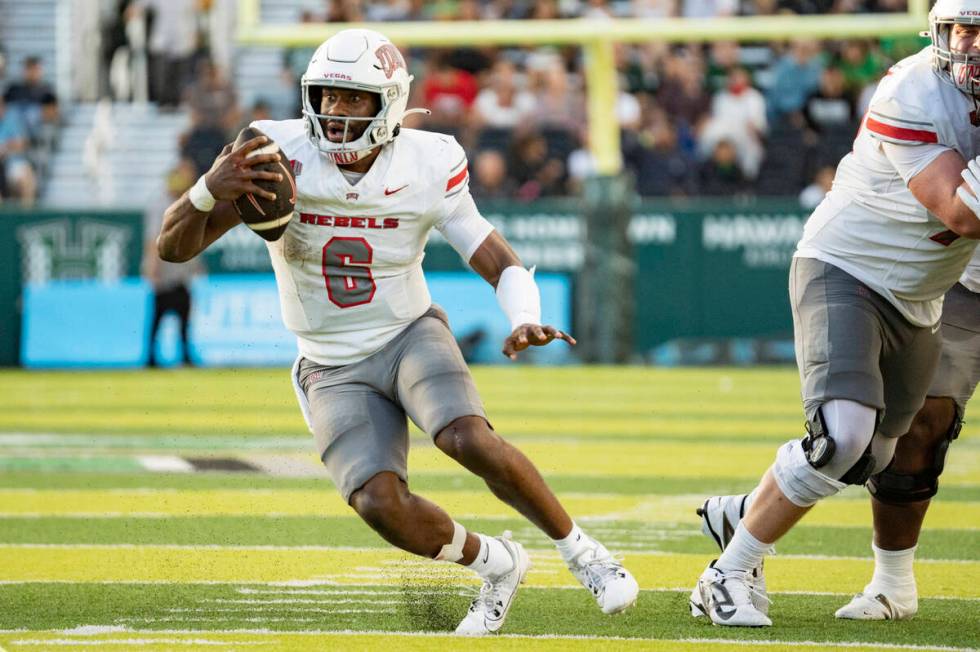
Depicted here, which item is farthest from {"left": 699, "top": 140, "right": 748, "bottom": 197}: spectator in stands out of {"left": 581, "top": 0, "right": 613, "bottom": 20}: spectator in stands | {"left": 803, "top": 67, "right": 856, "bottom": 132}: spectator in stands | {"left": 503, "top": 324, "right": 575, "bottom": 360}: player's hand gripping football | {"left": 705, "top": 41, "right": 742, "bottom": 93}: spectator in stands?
{"left": 503, "top": 324, "right": 575, "bottom": 360}: player's hand gripping football

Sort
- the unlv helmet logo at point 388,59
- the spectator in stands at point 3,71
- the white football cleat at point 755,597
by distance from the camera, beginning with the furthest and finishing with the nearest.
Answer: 1. the spectator in stands at point 3,71
2. the unlv helmet logo at point 388,59
3. the white football cleat at point 755,597

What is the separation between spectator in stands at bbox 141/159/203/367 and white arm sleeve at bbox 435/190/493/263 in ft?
29.9

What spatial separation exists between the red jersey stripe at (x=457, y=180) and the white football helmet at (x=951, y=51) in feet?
4.15

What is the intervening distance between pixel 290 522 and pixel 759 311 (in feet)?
28.5

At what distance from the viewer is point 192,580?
5.08 m

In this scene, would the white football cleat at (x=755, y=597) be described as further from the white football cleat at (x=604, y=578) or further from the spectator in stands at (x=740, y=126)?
the spectator in stands at (x=740, y=126)

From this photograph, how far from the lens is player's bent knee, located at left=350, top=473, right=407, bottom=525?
4172 mm

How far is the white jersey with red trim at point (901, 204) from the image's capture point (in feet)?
13.6

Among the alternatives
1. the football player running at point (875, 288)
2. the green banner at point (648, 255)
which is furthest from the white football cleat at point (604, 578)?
the green banner at point (648, 255)

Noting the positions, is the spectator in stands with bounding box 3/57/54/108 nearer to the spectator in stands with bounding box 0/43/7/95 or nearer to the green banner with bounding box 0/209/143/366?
the spectator in stands with bounding box 0/43/7/95

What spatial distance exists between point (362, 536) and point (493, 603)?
1.87 metres

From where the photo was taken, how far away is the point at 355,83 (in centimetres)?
443

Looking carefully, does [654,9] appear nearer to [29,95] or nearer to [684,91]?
[684,91]

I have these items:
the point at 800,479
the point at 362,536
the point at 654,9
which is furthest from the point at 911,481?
the point at 654,9
